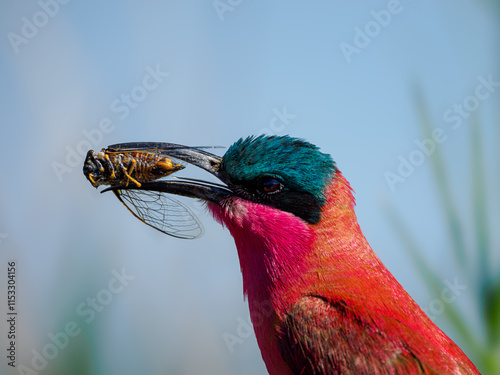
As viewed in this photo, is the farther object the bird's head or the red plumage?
the bird's head

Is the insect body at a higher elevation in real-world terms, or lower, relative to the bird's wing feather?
higher

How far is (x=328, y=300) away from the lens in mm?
2502

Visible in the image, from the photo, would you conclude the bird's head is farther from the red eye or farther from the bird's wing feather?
the bird's wing feather

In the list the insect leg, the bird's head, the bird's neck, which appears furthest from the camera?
the insect leg

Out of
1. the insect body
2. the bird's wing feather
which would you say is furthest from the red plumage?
the insect body

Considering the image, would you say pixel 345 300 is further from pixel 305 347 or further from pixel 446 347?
pixel 446 347

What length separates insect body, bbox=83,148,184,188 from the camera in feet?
9.57

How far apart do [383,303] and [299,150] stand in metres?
0.81

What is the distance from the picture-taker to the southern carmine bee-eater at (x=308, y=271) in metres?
2.40

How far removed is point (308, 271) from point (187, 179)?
Result: 31.0 inches

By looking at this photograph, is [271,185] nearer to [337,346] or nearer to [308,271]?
[308,271]

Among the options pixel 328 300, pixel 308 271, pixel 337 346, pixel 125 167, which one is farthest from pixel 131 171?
pixel 337 346

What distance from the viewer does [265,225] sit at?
2764mm

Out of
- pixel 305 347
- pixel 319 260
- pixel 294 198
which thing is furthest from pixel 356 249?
pixel 305 347
